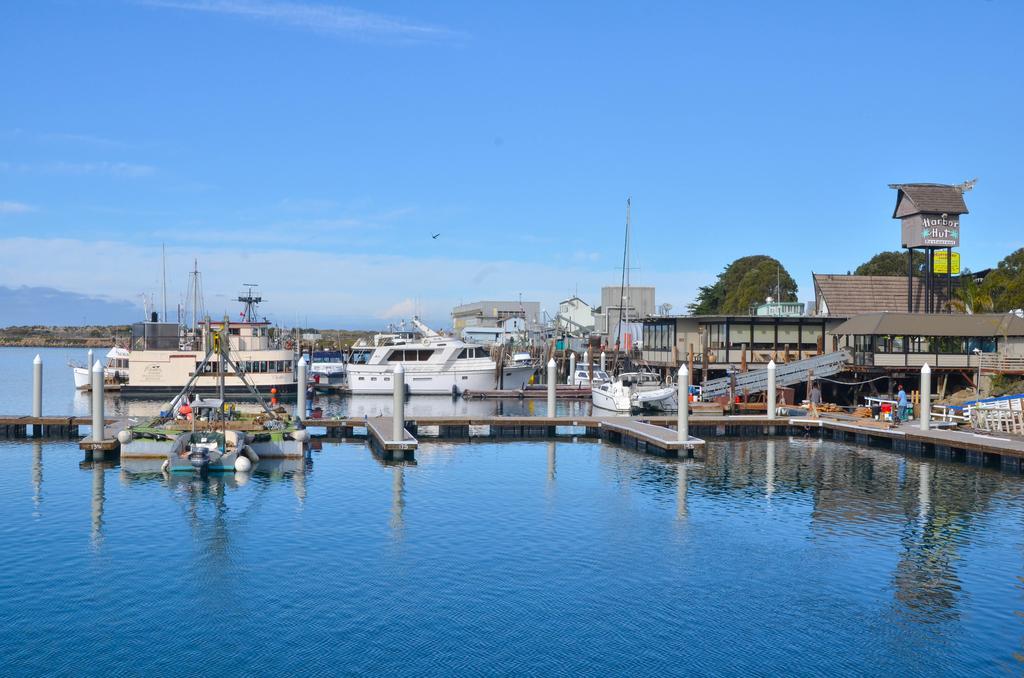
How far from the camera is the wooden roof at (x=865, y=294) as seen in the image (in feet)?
207

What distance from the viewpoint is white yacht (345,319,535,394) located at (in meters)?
69.9

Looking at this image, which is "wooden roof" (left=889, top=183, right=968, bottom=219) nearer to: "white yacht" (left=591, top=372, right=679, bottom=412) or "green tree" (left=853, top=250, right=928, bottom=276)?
"white yacht" (left=591, top=372, right=679, bottom=412)

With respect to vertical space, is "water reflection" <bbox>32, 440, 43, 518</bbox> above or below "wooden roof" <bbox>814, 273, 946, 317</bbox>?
below

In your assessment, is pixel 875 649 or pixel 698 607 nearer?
pixel 875 649

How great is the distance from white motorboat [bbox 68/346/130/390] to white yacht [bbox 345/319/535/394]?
18117mm

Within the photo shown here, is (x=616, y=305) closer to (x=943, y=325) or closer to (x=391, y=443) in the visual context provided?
(x=943, y=325)


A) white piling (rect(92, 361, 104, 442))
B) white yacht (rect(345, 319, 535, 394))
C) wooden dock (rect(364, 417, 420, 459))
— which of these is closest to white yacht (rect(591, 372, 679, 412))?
wooden dock (rect(364, 417, 420, 459))

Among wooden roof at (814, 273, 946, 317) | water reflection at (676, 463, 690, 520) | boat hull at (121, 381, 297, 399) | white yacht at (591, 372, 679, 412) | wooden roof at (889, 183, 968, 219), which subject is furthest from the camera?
boat hull at (121, 381, 297, 399)

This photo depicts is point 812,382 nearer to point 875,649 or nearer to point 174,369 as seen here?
point 875,649

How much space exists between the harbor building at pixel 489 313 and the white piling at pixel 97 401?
95.2m

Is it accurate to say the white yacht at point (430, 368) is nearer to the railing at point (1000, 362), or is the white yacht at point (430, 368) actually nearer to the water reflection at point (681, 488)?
the railing at point (1000, 362)

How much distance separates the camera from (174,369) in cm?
6988

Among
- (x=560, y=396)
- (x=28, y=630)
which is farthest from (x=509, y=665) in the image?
(x=560, y=396)

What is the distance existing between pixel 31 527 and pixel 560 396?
46717 millimetres
